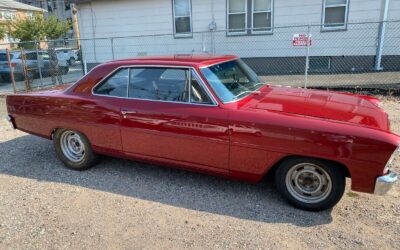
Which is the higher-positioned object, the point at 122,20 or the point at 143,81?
the point at 122,20

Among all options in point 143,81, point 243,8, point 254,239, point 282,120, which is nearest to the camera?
point 254,239

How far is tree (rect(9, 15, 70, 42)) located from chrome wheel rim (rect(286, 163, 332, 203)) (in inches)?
1171

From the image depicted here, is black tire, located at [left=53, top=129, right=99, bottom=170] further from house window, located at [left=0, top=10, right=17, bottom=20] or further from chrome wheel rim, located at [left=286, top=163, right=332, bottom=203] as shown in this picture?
house window, located at [left=0, top=10, right=17, bottom=20]

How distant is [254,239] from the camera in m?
2.92

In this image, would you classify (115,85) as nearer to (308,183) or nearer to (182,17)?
(308,183)

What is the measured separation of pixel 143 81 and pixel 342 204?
104 inches

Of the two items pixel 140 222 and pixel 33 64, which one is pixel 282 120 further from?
pixel 33 64

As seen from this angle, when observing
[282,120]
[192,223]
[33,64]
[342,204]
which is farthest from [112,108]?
[33,64]

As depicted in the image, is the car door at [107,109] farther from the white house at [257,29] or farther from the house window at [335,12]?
the house window at [335,12]

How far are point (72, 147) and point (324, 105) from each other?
11.1ft

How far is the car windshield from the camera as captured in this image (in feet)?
11.7

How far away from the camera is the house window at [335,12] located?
11.1m

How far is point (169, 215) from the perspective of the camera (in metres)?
3.35

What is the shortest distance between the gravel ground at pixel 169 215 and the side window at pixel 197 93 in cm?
108
